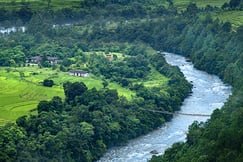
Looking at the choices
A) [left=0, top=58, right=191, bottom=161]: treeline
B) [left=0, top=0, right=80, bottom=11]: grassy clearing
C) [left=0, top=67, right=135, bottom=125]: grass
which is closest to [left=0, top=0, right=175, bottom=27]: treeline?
[left=0, top=0, right=80, bottom=11]: grassy clearing

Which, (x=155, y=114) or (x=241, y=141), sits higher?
(x=241, y=141)

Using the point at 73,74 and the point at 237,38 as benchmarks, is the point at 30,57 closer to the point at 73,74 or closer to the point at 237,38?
the point at 73,74

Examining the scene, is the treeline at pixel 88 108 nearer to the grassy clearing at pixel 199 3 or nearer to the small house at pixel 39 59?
the small house at pixel 39 59

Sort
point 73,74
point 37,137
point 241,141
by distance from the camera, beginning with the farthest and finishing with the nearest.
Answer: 1. point 73,74
2. point 37,137
3. point 241,141

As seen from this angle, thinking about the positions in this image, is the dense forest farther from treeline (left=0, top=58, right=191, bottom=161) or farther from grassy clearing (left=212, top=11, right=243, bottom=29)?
grassy clearing (left=212, top=11, right=243, bottom=29)

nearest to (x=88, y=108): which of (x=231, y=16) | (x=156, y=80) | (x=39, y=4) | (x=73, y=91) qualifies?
(x=73, y=91)

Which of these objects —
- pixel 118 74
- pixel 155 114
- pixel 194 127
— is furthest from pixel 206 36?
pixel 194 127

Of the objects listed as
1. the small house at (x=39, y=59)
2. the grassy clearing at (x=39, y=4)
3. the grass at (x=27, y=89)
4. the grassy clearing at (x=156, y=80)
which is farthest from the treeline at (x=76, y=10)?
the grass at (x=27, y=89)
